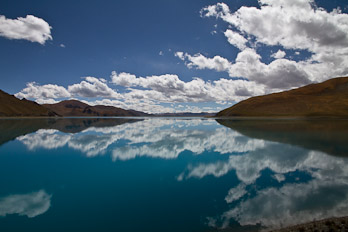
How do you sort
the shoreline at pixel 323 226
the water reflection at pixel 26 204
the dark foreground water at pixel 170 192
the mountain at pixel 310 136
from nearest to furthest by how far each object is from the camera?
the shoreline at pixel 323 226, the dark foreground water at pixel 170 192, the water reflection at pixel 26 204, the mountain at pixel 310 136

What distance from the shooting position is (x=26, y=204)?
431 inches

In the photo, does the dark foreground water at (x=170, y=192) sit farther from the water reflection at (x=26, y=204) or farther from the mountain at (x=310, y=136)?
the mountain at (x=310, y=136)

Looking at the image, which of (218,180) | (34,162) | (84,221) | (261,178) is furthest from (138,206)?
(34,162)

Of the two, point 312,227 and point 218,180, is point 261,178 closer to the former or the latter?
point 218,180

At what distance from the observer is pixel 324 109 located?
186m

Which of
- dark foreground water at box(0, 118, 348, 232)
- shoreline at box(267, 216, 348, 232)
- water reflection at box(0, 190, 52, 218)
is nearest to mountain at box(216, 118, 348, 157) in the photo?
dark foreground water at box(0, 118, 348, 232)

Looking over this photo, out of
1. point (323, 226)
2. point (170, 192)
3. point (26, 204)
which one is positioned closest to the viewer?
point (323, 226)

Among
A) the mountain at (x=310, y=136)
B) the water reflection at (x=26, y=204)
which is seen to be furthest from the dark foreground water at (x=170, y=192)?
the mountain at (x=310, y=136)

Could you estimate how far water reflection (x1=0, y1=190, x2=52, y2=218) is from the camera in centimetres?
1002

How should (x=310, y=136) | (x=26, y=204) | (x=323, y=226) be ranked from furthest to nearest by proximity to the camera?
(x=310, y=136) → (x=26, y=204) → (x=323, y=226)

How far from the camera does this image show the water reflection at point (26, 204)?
10.0 metres

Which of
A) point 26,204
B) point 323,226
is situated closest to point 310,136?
point 323,226

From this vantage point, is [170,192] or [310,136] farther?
[310,136]

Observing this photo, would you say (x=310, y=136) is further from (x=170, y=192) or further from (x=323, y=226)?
(x=170, y=192)
